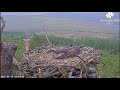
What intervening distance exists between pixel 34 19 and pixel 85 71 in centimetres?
114

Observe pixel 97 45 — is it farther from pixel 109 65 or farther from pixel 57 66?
pixel 57 66

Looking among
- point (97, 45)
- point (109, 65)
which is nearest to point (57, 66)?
point (97, 45)

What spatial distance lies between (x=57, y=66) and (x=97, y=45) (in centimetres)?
70

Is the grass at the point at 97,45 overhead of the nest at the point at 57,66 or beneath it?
overhead

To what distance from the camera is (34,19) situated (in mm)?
4090

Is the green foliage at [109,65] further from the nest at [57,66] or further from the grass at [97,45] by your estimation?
A: the nest at [57,66]

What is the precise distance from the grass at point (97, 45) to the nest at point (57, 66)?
0.32 ft

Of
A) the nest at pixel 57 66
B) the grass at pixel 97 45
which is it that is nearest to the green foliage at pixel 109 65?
the grass at pixel 97 45

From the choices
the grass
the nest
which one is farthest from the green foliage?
the nest

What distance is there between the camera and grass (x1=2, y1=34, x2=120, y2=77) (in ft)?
13.0

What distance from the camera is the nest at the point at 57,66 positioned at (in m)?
4.01

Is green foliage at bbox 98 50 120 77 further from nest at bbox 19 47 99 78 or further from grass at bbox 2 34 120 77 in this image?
nest at bbox 19 47 99 78
